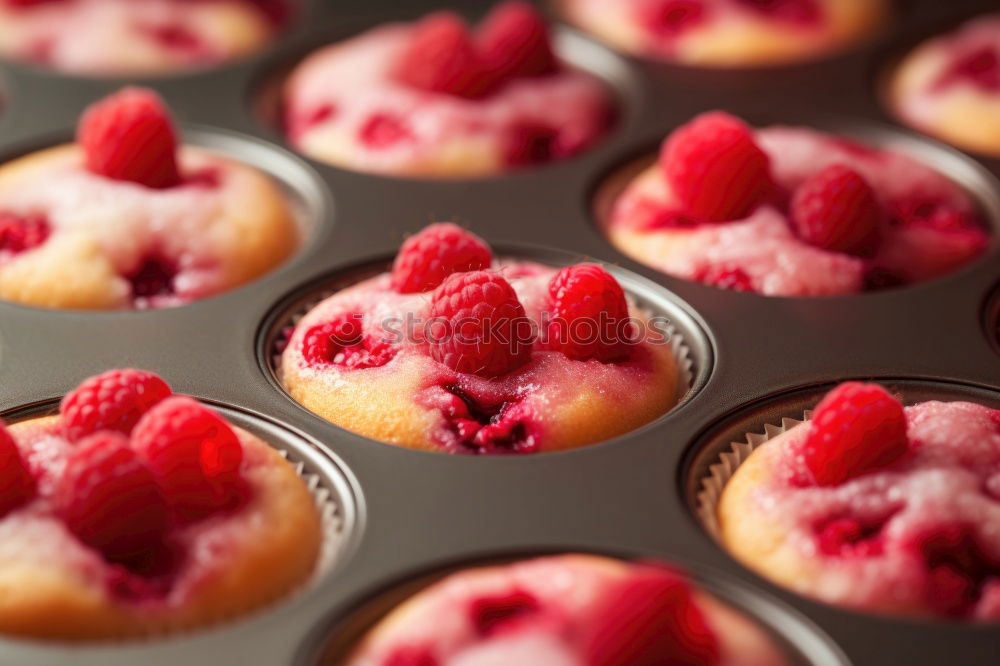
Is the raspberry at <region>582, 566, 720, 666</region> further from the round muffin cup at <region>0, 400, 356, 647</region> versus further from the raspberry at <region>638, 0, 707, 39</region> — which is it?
the raspberry at <region>638, 0, 707, 39</region>

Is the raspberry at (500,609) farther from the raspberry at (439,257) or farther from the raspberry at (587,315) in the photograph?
the raspberry at (439,257)

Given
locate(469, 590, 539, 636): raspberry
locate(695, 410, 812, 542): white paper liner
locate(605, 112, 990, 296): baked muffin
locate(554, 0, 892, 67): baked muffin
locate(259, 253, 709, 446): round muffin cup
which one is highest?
locate(554, 0, 892, 67): baked muffin

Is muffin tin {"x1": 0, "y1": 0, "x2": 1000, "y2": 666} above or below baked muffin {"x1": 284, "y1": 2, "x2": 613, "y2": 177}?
below

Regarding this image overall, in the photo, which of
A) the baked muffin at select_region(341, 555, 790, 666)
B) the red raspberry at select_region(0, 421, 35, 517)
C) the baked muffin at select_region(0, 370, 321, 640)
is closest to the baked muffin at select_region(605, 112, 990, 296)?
the baked muffin at select_region(341, 555, 790, 666)

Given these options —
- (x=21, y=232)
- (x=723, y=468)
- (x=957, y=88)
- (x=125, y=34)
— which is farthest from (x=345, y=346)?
(x=957, y=88)

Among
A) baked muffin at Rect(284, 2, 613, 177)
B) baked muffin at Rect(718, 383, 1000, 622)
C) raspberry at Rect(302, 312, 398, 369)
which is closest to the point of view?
baked muffin at Rect(718, 383, 1000, 622)

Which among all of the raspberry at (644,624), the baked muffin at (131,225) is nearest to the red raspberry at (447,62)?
the baked muffin at (131,225)

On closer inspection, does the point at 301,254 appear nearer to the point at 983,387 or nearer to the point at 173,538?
the point at 173,538
